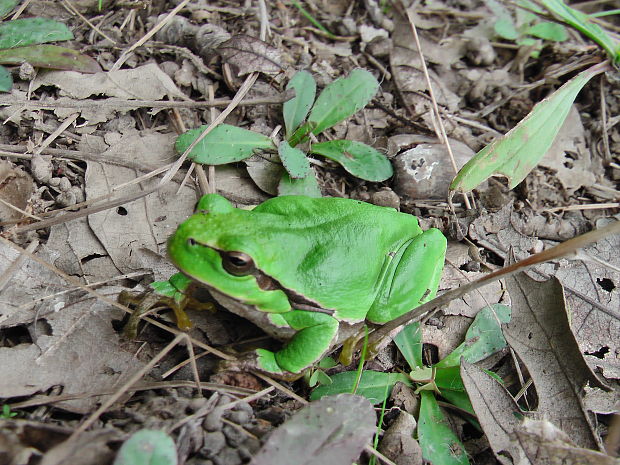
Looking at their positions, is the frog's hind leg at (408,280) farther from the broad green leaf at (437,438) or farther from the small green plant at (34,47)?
the small green plant at (34,47)

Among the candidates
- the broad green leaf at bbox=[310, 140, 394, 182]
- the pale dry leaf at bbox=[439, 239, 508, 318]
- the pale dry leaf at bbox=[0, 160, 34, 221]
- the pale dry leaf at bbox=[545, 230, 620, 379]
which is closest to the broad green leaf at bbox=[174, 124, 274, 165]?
the broad green leaf at bbox=[310, 140, 394, 182]

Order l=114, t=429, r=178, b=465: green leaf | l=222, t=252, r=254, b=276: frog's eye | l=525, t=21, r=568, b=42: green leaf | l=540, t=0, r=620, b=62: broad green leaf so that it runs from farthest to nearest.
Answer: l=525, t=21, r=568, b=42: green leaf < l=540, t=0, r=620, b=62: broad green leaf < l=222, t=252, r=254, b=276: frog's eye < l=114, t=429, r=178, b=465: green leaf

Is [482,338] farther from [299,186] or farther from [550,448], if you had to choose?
[299,186]

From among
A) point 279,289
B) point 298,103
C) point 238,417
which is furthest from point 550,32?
point 238,417

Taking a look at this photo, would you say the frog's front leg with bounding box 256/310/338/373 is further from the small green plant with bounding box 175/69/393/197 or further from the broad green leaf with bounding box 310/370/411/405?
the small green plant with bounding box 175/69/393/197

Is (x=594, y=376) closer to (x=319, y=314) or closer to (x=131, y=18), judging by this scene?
(x=319, y=314)

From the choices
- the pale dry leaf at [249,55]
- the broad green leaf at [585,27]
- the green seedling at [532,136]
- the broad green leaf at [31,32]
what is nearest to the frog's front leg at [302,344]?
the green seedling at [532,136]
